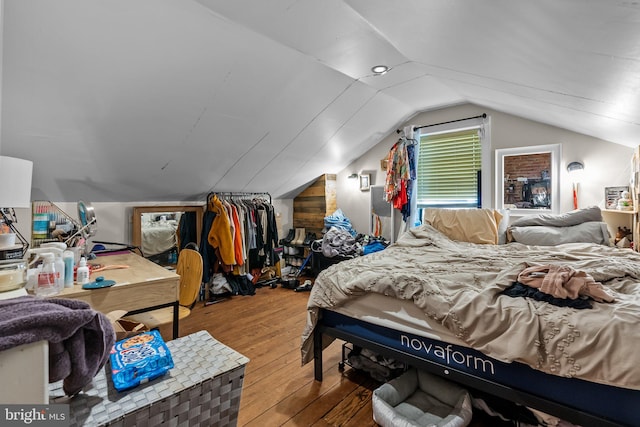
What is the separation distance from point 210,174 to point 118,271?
5.24 ft

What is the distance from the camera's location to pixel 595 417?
1.11 meters

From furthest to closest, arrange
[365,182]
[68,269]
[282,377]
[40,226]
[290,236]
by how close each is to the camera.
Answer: [290,236], [365,182], [40,226], [282,377], [68,269]

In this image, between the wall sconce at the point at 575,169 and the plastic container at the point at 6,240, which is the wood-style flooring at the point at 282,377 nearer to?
the plastic container at the point at 6,240

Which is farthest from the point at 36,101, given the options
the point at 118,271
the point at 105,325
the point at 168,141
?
the point at 105,325

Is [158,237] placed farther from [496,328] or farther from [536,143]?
[536,143]

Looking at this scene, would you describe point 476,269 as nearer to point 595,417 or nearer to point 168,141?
point 595,417

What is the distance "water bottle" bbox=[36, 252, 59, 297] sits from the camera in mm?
1456

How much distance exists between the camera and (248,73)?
2328mm

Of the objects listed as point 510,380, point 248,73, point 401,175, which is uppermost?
point 248,73

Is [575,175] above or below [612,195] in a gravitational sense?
above

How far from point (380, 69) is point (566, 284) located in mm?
2173

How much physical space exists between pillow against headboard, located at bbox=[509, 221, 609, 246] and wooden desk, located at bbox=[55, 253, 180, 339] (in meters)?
3.02

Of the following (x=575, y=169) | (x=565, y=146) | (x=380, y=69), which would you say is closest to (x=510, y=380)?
(x=380, y=69)

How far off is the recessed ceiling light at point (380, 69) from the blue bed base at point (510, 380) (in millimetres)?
2102
